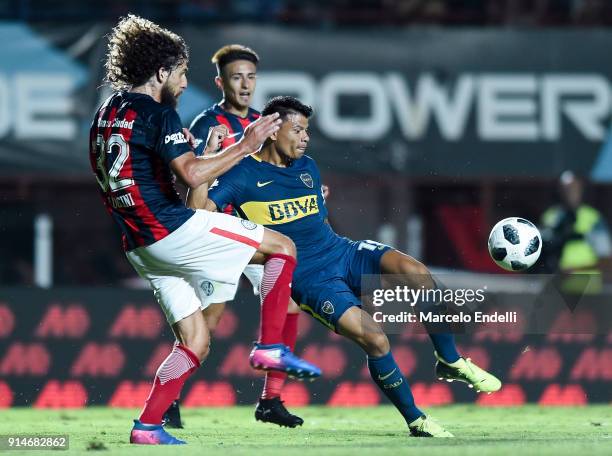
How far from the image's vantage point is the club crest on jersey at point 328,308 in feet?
25.9

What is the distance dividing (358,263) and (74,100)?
5.19 m

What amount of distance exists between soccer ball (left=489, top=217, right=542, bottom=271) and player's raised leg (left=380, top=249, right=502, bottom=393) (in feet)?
2.45

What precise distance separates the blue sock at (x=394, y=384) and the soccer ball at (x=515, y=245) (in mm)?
1341

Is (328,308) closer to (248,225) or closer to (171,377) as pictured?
(248,225)

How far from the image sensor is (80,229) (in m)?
14.6

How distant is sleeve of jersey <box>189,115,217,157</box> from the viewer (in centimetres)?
886

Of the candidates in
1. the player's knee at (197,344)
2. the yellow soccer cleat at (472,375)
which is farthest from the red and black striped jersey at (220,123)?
the yellow soccer cleat at (472,375)

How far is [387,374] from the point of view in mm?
7691

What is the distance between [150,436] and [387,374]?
1389mm

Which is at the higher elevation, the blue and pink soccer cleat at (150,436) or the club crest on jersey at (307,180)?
the club crest on jersey at (307,180)

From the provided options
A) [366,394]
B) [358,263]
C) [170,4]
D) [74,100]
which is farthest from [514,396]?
[170,4]

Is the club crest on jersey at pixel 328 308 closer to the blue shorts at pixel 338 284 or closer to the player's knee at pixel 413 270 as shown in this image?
the blue shorts at pixel 338 284

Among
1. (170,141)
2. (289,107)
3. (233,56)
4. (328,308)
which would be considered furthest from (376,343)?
(233,56)

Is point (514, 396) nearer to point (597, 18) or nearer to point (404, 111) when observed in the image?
point (404, 111)
